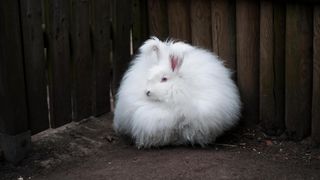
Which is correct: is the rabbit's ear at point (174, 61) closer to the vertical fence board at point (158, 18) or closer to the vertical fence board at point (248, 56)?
the vertical fence board at point (248, 56)

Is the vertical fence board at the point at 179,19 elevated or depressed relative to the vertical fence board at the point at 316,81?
elevated

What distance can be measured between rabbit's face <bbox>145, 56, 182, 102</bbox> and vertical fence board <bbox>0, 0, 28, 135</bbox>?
1027 mm

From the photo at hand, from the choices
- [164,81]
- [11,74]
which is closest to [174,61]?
[164,81]

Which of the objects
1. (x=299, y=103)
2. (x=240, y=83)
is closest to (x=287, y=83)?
(x=299, y=103)

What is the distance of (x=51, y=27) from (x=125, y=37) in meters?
1.01

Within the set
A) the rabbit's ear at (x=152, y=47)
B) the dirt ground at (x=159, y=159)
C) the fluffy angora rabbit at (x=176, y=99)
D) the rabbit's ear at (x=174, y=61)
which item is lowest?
the dirt ground at (x=159, y=159)

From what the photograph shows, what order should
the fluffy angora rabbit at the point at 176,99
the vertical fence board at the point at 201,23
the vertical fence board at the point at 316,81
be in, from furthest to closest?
the vertical fence board at the point at 201,23
the fluffy angora rabbit at the point at 176,99
the vertical fence board at the point at 316,81

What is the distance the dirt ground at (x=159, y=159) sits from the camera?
4.41 meters

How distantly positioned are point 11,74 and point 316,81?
2.43m

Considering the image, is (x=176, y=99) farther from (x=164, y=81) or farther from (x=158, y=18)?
(x=158, y=18)

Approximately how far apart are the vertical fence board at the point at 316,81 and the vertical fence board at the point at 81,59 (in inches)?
79.3

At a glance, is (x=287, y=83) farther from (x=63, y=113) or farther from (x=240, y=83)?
(x=63, y=113)

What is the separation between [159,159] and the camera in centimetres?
470

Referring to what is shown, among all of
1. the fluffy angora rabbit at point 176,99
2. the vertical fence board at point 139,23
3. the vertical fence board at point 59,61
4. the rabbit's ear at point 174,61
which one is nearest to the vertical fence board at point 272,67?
the fluffy angora rabbit at point 176,99
